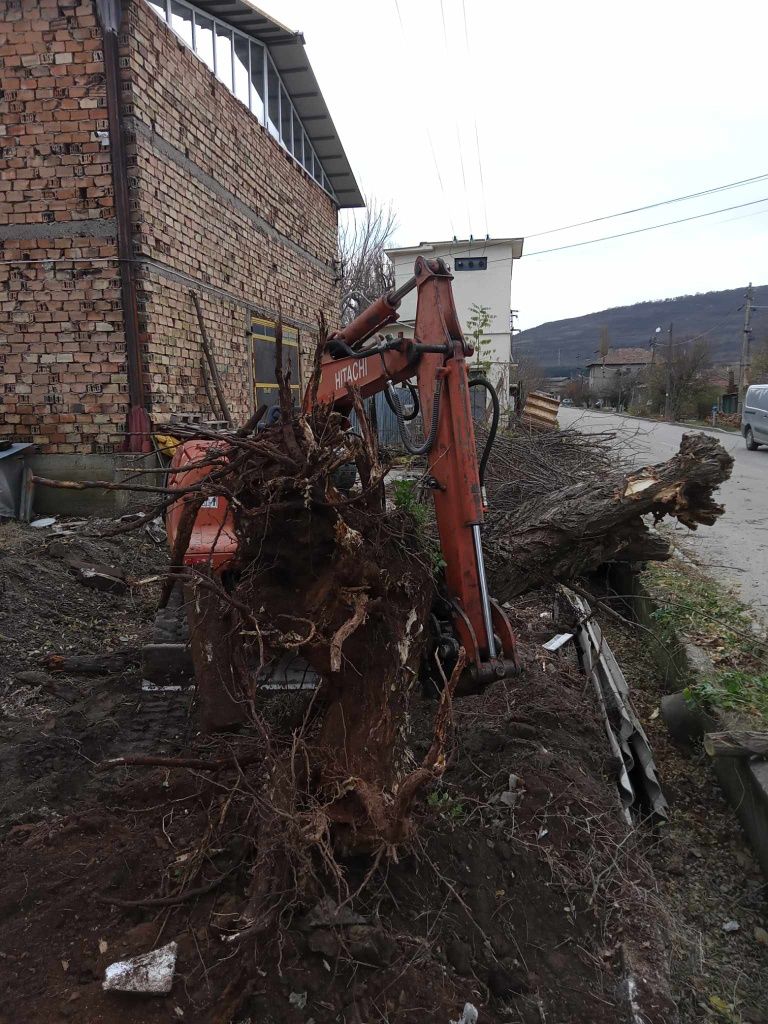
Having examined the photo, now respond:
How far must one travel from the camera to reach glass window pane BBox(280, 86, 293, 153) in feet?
43.6

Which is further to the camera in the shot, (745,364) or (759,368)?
(759,368)

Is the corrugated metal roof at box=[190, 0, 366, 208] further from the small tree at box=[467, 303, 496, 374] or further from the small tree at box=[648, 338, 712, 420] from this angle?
the small tree at box=[648, 338, 712, 420]

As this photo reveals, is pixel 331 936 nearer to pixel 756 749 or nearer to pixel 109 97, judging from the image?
pixel 756 749

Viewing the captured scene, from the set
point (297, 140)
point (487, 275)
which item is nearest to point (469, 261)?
point (487, 275)

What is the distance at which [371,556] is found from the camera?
2889mm

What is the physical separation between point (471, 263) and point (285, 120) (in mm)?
18831

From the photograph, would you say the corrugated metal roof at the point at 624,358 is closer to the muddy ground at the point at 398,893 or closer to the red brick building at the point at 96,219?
the red brick building at the point at 96,219

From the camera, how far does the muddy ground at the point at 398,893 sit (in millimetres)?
2262

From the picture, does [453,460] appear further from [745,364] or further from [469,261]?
[745,364]

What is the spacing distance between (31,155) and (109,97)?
43.5 inches

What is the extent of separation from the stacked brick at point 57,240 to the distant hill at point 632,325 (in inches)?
→ 3931

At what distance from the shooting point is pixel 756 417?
1764 centimetres

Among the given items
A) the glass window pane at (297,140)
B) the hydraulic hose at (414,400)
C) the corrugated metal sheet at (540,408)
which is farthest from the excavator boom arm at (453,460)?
the corrugated metal sheet at (540,408)

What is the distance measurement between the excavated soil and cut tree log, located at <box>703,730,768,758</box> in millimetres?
566
